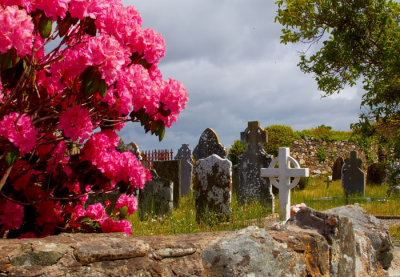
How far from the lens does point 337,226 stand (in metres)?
3.27

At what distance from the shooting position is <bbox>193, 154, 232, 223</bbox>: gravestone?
8.75 meters

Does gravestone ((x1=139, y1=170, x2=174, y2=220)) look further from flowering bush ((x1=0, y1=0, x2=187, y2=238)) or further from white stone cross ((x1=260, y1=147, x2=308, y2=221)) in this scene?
flowering bush ((x1=0, y1=0, x2=187, y2=238))

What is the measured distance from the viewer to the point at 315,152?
23.9 metres

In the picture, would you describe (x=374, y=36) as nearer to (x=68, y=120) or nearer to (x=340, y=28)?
(x=340, y=28)

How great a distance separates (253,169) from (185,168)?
190 inches

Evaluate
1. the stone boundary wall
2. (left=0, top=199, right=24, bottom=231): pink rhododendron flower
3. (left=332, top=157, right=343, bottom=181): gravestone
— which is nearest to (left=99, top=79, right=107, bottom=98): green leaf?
(left=0, top=199, right=24, bottom=231): pink rhododendron flower

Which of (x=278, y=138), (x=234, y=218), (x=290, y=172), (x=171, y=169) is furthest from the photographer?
(x=278, y=138)

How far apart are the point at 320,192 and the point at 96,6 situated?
1423 centimetres

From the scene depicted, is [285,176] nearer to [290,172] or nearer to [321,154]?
[290,172]

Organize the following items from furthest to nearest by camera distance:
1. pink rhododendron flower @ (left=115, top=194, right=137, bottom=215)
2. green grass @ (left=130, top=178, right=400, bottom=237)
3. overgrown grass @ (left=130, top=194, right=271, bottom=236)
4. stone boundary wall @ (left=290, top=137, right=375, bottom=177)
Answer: stone boundary wall @ (left=290, top=137, right=375, bottom=177), green grass @ (left=130, top=178, right=400, bottom=237), overgrown grass @ (left=130, top=194, right=271, bottom=236), pink rhododendron flower @ (left=115, top=194, right=137, bottom=215)

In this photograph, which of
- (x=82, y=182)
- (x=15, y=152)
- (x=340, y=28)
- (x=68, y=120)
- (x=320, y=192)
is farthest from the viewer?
(x=320, y=192)

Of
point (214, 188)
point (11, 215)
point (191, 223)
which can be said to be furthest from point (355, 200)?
point (11, 215)

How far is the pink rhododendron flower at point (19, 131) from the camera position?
2.77m

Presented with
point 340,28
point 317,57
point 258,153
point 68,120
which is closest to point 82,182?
point 68,120
